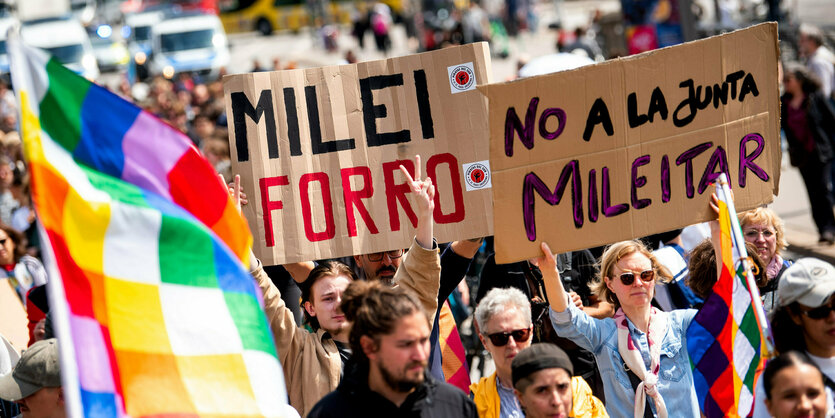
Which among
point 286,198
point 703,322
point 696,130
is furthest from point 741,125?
point 286,198

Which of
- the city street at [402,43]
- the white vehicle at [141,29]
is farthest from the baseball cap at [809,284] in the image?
the white vehicle at [141,29]

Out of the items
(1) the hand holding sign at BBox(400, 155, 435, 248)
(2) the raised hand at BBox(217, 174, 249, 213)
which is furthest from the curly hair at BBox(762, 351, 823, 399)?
(2) the raised hand at BBox(217, 174, 249, 213)

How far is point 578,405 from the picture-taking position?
4418 millimetres

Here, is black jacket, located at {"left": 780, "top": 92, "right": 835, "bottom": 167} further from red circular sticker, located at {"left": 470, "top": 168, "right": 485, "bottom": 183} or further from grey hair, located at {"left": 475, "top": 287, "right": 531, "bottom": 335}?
grey hair, located at {"left": 475, "top": 287, "right": 531, "bottom": 335}

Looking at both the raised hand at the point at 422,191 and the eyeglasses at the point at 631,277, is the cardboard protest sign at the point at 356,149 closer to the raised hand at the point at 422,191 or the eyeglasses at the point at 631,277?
the raised hand at the point at 422,191

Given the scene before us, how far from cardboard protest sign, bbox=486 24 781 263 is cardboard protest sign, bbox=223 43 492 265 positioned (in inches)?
21.9

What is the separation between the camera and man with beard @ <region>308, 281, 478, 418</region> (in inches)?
148

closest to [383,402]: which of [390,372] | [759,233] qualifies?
[390,372]

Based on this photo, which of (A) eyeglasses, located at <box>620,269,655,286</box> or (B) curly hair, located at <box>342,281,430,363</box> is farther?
(A) eyeglasses, located at <box>620,269,655,286</box>

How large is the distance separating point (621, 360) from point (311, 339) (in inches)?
52.7

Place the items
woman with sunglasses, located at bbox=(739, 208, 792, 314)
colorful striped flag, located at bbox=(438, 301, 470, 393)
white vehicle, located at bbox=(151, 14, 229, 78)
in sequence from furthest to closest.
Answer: white vehicle, located at bbox=(151, 14, 229, 78) → woman with sunglasses, located at bbox=(739, 208, 792, 314) → colorful striped flag, located at bbox=(438, 301, 470, 393)

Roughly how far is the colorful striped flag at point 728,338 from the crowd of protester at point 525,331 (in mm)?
109

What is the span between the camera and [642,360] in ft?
15.7

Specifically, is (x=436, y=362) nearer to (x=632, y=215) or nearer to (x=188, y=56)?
(x=632, y=215)
